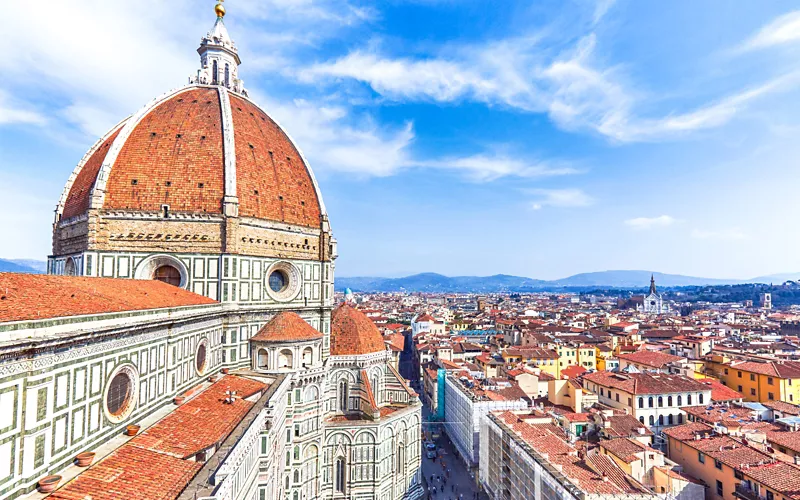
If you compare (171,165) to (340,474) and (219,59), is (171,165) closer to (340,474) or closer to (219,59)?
(219,59)

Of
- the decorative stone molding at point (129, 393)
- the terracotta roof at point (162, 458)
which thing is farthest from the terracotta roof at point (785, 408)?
the decorative stone molding at point (129, 393)

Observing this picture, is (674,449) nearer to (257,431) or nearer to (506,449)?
(506,449)

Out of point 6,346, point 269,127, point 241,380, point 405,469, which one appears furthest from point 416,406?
point 6,346

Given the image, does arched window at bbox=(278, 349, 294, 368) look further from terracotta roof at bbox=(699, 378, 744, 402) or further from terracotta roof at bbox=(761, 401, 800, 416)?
terracotta roof at bbox=(761, 401, 800, 416)

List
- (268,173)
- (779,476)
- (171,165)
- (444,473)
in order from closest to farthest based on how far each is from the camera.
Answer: (779,476)
(171,165)
(268,173)
(444,473)

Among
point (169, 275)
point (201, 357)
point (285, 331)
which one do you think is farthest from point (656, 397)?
point (169, 275)

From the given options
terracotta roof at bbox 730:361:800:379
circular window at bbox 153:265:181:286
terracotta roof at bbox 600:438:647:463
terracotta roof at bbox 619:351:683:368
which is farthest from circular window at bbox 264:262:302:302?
terracotta roof at bbox 730:361:800:379
